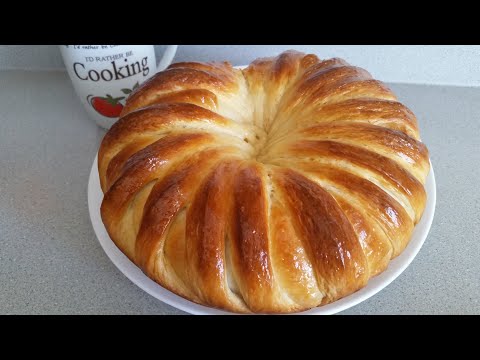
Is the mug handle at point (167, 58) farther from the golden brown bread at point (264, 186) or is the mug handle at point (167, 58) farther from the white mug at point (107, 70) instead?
the golden brown bread at point (264, 186)

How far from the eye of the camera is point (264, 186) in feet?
2.23

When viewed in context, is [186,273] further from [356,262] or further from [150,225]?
[356,262]

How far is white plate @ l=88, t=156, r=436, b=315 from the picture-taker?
684mm

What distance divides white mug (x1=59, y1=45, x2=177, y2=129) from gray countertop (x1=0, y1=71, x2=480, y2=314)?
0.14 m

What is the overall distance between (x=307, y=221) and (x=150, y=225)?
0.76 ft

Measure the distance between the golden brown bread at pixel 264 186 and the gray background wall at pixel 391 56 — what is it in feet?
1.19

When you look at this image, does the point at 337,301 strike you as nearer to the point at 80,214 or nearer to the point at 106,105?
the point at 80,214

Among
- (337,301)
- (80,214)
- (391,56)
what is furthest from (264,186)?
(391,56)

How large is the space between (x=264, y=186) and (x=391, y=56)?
733mm

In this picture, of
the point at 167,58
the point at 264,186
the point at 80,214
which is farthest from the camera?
the point at 167,58

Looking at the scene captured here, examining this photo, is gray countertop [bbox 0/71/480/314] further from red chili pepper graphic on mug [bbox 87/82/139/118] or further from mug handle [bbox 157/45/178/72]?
mug handle [bbox 157/45/178/72]

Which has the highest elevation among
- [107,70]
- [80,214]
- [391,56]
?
[391,56]

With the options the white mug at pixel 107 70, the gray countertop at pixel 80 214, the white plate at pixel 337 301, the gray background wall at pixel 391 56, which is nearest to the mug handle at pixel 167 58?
the white mug at pixel 107 70

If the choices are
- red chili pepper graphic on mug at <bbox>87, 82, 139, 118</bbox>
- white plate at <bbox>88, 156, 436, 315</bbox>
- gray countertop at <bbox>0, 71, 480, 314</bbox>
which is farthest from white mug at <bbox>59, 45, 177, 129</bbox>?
white plate at <bbox>88, 156, 436, 315</bbox>
